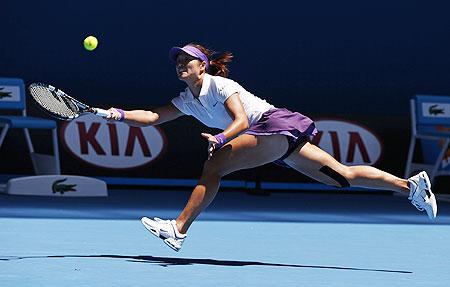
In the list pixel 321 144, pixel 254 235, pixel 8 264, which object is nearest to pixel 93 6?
pixel 321 144

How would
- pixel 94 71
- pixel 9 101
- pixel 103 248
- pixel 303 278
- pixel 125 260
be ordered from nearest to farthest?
pixel 303 278 → pixel 125 260 → pixel 103 248 → pixel 9 101 → pixel 94 71

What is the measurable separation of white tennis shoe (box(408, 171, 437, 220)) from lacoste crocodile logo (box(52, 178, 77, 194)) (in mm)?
4877

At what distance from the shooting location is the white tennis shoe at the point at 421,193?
771cm

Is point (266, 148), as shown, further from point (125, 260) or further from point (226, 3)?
point (226, 3)

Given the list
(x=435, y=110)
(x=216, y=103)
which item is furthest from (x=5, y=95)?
(x=216, y=103)

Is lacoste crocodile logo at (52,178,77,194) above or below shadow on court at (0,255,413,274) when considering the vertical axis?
below

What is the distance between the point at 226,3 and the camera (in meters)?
13.6

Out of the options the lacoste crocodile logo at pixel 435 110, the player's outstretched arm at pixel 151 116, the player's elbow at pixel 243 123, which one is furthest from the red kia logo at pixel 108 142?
the player's elbow at pixel 243 123

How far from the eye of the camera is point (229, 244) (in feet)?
27.2

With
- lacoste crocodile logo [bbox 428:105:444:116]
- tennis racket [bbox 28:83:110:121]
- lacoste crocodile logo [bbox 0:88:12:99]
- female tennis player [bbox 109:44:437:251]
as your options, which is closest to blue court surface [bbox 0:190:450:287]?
female tennis player [bbox 109:44:437:251]

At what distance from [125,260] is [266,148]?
1063 mm

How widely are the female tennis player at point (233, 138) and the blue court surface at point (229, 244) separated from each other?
15.8 inches

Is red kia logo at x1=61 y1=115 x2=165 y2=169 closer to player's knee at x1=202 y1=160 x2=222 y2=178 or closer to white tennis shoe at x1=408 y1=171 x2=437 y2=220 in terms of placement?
white tennis shoe at x1=408 y1=171 x2=437 y2=220

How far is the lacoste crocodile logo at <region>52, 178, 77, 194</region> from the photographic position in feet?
39.0
